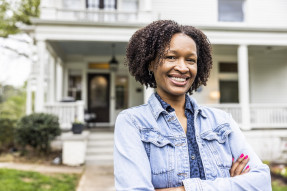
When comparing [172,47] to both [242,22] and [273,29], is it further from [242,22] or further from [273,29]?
[242,22]

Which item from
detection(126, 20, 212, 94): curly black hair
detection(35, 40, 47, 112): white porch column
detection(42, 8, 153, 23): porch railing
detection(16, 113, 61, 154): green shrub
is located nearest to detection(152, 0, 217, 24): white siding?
detection(42, 8, 153, 23): porch railing

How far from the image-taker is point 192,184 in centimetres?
105

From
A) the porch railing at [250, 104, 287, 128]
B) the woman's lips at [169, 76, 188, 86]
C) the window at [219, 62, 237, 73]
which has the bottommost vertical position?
the porch railing at [250, 104, 287, 128]

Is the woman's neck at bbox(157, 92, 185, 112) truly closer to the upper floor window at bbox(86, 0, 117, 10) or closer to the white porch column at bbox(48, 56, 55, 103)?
the white porch column at bbox(48, 56, 55, 103)

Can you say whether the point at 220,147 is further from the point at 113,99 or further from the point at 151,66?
the point at 113,99

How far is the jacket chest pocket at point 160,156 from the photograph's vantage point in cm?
109

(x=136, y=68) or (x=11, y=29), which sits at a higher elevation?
(x=11, y=29)

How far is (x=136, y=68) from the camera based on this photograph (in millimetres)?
1422

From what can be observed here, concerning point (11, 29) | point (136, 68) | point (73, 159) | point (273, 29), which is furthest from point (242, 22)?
point (11, 29)

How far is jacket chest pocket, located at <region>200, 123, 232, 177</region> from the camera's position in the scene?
119cm

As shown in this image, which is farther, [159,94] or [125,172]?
[159,94]

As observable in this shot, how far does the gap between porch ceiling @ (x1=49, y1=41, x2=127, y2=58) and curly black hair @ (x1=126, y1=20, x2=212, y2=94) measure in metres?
6.83

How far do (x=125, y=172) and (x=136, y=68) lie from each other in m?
0.61

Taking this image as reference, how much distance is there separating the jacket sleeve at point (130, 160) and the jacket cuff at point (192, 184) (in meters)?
0.15
